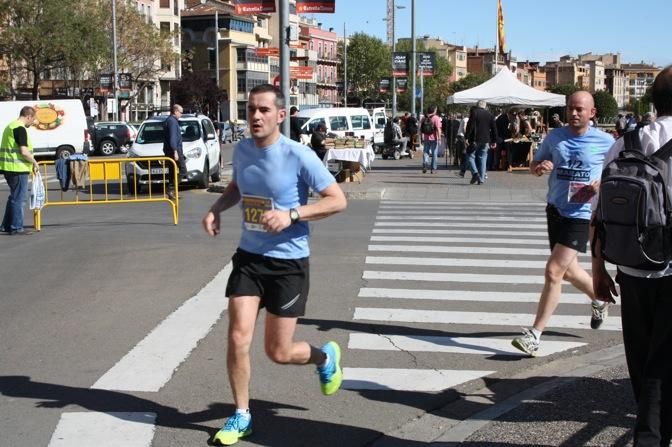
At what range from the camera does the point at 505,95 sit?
30734mm

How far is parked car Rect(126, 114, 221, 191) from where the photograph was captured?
871 inches

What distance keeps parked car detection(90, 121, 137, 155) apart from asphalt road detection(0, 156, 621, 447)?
104ft

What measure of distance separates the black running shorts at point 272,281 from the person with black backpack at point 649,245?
163 cm

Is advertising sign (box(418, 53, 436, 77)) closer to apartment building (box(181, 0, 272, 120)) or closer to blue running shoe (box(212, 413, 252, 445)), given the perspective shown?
blue running shoe (box(212, 413, 252, 445))

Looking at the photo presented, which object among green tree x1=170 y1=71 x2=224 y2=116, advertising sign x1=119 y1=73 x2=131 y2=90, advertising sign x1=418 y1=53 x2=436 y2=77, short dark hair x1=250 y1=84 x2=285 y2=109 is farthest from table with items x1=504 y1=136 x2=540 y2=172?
green tree x1=170 y1=71 x2=224 y2=116

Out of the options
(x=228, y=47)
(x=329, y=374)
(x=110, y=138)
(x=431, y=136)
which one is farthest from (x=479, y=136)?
(x=228, y=47)

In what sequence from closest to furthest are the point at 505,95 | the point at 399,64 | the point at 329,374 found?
the point at 329,374
the point at 505,95
the point at 399,64

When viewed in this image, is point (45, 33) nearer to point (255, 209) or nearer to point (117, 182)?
point (117, 182)

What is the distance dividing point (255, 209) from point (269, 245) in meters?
0.22

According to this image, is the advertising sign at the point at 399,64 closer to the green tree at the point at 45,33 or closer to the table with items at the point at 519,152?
the table with items at the point at 519,152

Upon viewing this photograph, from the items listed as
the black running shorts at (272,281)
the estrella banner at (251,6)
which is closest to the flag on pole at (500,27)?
the estrella banner at (251,6)

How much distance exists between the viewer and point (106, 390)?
6.13m

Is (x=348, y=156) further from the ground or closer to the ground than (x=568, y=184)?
closer to the ground

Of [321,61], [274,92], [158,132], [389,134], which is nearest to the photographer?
[274,92]
